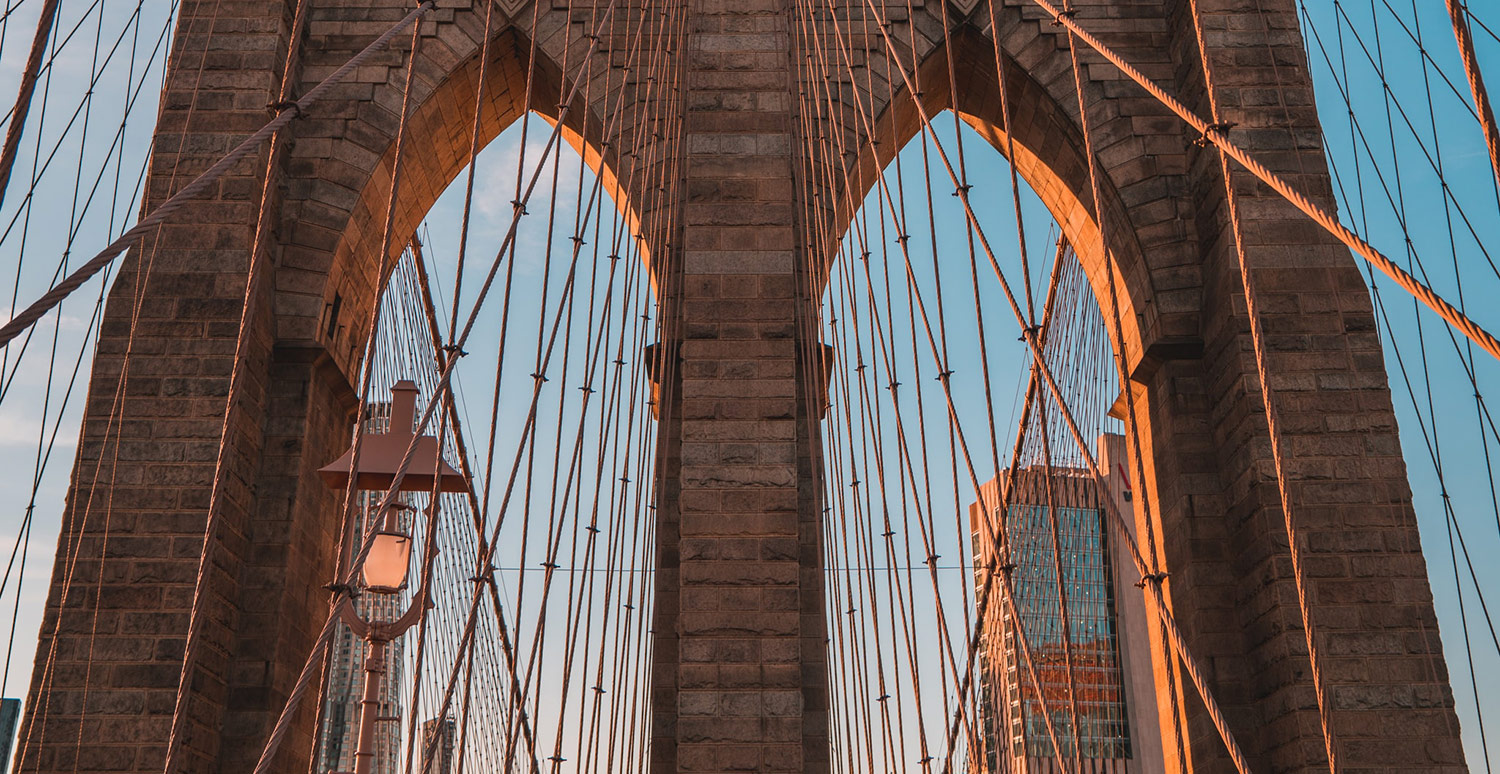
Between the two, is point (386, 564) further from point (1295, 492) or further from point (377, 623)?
point (1295, 492)

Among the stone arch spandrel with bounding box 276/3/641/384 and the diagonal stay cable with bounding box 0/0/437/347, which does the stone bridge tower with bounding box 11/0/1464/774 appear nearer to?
the stone arch spandrel with bounding box 276/3/641/384

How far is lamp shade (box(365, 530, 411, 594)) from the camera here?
12.9 ft

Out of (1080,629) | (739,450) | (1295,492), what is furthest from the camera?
(1080,629)

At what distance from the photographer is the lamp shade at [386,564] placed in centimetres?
394

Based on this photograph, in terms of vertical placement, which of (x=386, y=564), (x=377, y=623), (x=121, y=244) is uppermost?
(x=121, y=244)

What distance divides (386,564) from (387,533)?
160 mm

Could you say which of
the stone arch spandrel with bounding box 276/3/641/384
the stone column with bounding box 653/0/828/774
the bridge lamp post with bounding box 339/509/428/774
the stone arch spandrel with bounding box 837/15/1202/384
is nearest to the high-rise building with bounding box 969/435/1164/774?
the stone arch spandrel with bounding box 837/15/1202/384

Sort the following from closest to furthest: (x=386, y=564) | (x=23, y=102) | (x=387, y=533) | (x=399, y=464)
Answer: (x=23, y=102), (x=386, y=564), (x=387, y=533), (x=399, y=464)

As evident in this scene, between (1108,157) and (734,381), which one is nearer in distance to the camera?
(734,381)

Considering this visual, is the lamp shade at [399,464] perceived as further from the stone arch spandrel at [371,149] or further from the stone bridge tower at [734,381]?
the stone arch spandrel at [371,149]

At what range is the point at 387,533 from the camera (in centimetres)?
411

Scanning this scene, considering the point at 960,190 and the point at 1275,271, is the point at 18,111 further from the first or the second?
the point at 1275,271

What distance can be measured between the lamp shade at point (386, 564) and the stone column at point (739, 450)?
1.67m

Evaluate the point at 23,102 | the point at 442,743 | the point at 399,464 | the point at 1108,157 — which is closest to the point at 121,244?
the point at 23,102
